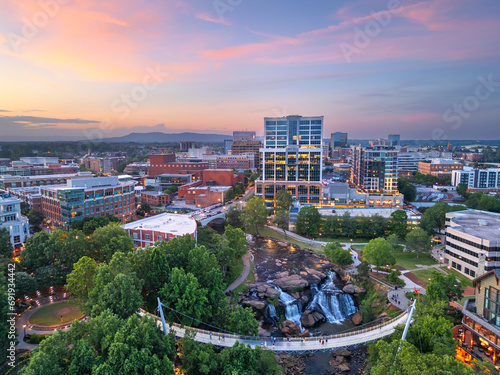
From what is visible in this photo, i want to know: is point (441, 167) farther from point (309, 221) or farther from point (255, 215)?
point (255, 215)

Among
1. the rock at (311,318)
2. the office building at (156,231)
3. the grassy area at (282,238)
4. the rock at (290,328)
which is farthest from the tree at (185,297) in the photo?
the grassy area at (282,238)

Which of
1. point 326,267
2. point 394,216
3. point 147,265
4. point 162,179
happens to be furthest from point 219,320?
point 162,179

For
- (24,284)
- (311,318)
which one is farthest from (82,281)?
(311,318)

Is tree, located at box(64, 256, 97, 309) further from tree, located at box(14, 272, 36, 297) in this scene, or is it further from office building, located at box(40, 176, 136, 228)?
office building, located at box(40, 176, 136, 228)

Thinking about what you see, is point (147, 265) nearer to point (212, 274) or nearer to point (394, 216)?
point (212, 274)

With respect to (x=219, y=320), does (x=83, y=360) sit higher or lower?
higher

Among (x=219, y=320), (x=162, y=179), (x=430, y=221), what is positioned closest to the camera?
(x=219, y=320)
